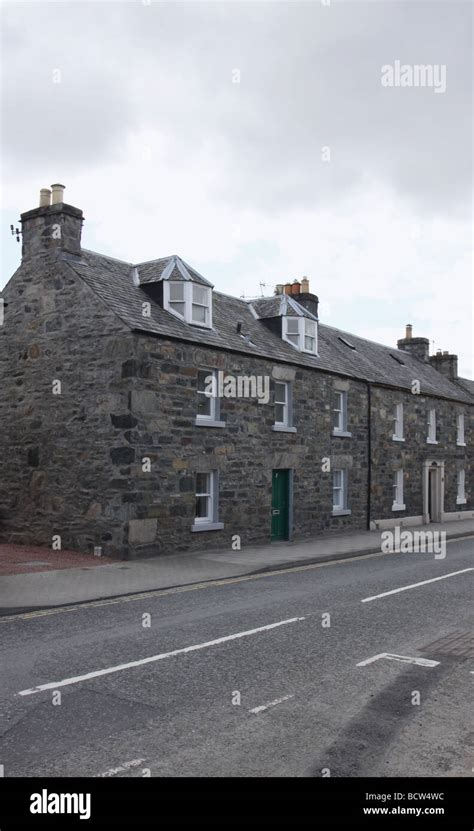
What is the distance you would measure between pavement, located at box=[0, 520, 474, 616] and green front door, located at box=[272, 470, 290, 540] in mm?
759

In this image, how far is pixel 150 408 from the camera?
16.5 m

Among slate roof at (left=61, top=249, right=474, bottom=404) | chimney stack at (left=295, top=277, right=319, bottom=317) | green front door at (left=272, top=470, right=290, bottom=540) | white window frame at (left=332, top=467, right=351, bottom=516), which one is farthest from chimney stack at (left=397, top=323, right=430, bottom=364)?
green front door at (left=272, top=470, right=290, bottom=540)

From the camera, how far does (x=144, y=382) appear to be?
53.7 ft

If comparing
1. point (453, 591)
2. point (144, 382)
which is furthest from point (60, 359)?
point (453, 591)

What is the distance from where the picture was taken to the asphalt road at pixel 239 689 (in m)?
5.21

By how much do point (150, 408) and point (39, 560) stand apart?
419 centimetres

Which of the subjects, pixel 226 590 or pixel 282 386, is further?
pixel 282 386

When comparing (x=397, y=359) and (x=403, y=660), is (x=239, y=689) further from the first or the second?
(x=397, y=359)

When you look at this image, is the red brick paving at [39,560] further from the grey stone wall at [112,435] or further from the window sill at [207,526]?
the window sill at [207,526]

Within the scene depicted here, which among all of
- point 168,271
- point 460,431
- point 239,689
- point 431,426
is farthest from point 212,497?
point 460,431

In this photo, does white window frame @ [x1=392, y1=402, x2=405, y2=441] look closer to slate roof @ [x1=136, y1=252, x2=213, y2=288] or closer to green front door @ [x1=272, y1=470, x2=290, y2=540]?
green front door @ [x1=272, y1=470, x2=290, y2=540]

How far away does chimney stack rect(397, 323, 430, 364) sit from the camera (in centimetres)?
3794
